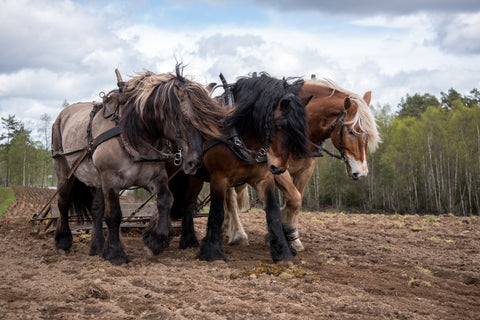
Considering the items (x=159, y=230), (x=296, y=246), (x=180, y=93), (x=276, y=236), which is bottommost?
(x=296, y=246)

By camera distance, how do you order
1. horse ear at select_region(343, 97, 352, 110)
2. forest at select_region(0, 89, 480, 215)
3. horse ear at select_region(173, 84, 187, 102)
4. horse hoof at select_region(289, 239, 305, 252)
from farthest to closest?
1. forest at select_region(0, 89, 480, 215)
2. horse hoof at select_region(289, 239, 305, 252)
3. horse ear at select_region(343, 97, 352, 110)
4. horse ear at select_region(173, 84, 187, 102)

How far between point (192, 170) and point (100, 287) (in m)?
1.48

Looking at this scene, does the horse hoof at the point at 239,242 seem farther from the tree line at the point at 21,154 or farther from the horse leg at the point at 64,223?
the tree line at the point at 21,154

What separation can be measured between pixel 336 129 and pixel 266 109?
1499 millimetres

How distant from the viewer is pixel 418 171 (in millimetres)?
35250

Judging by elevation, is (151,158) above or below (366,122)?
below

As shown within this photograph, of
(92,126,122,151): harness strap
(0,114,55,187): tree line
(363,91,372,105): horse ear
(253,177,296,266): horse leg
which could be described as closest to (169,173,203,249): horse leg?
(92,126,122,151): harness strap

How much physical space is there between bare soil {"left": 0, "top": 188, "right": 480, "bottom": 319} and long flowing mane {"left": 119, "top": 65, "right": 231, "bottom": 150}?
4.94ft

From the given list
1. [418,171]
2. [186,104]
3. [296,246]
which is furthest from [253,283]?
[418,171]

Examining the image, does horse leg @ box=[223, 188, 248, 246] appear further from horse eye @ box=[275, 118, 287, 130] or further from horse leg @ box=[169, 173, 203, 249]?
horse eye @ box=[275, 118, 287, 130]

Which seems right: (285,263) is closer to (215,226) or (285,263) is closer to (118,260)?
(215,226)

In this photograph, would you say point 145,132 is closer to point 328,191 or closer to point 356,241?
point 356,241

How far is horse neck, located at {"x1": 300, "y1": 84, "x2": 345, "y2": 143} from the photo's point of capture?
609 cm

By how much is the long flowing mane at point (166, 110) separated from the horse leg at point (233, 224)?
2.32 metres
